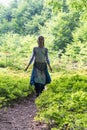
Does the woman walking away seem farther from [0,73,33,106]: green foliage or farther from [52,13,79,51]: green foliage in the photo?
[52,13,79,51]: green foliage

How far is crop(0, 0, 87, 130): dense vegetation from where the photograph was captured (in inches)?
237

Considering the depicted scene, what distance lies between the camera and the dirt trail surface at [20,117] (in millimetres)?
6509

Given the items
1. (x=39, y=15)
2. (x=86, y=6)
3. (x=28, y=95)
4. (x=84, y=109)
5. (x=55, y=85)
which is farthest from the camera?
(x=39, y=15)

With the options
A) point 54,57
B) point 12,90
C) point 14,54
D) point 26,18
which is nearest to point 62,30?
point 54,57

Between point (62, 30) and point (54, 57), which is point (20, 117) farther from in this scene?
point (62, 30)

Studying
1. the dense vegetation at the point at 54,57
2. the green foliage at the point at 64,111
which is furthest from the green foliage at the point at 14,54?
the green foliage at the point at 64,111

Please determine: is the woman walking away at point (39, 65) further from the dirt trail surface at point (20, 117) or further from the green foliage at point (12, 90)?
the dirt trail surface at point (20, 117)

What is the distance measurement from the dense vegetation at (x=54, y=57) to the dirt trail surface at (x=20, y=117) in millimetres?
213

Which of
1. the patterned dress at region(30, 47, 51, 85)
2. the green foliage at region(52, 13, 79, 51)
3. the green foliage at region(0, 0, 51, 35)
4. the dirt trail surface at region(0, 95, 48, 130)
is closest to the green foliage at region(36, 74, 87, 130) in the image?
the dirt trail surface at region(0, 95, 48, 130)

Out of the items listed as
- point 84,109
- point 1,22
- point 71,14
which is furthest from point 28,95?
point 1,22

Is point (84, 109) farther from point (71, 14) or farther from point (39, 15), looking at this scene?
point (39, 15)

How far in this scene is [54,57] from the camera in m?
28.2

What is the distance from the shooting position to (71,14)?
36812mm

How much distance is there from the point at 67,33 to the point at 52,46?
2.63m
